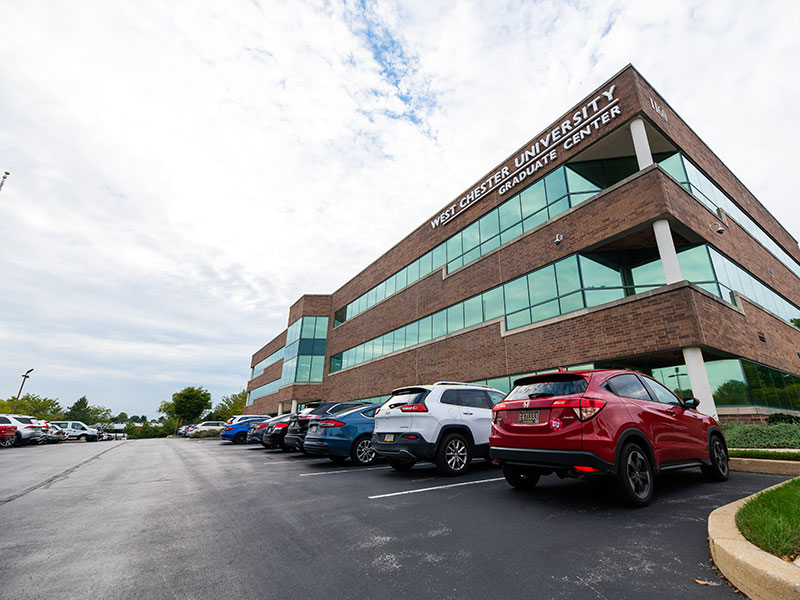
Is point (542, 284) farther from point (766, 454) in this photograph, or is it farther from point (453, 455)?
point (453, 455)

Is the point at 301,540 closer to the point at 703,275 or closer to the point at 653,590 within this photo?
the point at 653,590

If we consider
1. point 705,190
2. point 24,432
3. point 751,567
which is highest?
point 705,190

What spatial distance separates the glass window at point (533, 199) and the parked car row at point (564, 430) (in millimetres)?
10195

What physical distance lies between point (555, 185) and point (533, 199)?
1076mm

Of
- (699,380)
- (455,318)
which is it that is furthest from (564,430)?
(455,318)

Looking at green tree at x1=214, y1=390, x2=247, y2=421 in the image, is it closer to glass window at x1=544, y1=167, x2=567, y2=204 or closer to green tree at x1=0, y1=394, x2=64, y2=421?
green tree at x1=0, y1=394, x2=64, y2=421

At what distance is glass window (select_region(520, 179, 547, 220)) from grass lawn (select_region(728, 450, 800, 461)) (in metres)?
10.4

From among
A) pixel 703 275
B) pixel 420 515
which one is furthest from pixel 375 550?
pixel 703 275

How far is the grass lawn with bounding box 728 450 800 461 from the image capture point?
22.6ft

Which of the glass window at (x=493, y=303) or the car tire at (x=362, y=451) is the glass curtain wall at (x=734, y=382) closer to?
the glass window at (x=493, y=303)

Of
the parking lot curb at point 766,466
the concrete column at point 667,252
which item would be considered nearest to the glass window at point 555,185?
the concrete column at point 667,252

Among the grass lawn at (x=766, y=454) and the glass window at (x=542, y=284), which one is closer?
the grass lawn at (x=766, y=454)

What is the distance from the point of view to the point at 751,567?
2381mm

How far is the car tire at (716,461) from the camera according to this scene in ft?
19.8
